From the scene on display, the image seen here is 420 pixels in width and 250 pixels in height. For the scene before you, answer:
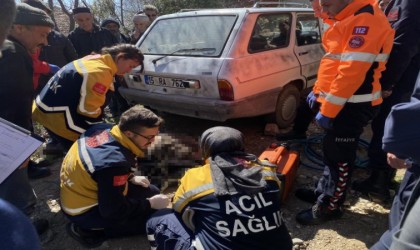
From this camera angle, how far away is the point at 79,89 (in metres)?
3.00

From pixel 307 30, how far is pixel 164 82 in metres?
2.36

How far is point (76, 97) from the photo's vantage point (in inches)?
120

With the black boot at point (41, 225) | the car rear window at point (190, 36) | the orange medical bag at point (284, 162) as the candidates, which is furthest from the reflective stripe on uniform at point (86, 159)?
the car rear window at point (190, 36)

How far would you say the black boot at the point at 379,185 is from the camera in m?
3.00

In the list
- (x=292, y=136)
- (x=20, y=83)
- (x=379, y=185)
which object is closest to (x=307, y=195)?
(x=379, y=185)

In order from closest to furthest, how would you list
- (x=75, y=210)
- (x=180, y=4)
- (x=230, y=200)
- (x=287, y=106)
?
(x=230, y=200), (x=75, y=210), (x=287, y=106), (x=180, y=4)

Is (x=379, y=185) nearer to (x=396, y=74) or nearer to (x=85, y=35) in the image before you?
(x=396, y=74)

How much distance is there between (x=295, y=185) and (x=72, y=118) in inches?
89.0

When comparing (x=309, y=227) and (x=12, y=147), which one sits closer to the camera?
(x=12, y=147)

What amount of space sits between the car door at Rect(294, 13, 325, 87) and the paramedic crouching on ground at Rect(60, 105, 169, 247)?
300 cm

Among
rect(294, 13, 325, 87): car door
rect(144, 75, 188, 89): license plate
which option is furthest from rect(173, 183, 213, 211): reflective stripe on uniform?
rect(294, 13, 325, 87): car door

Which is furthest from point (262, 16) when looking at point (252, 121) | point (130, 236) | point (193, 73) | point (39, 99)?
point (130, 236)

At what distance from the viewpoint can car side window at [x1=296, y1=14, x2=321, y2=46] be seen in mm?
4820

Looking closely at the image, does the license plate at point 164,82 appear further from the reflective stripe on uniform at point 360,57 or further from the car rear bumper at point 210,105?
the reflective stripe on uniform at point 360,57
